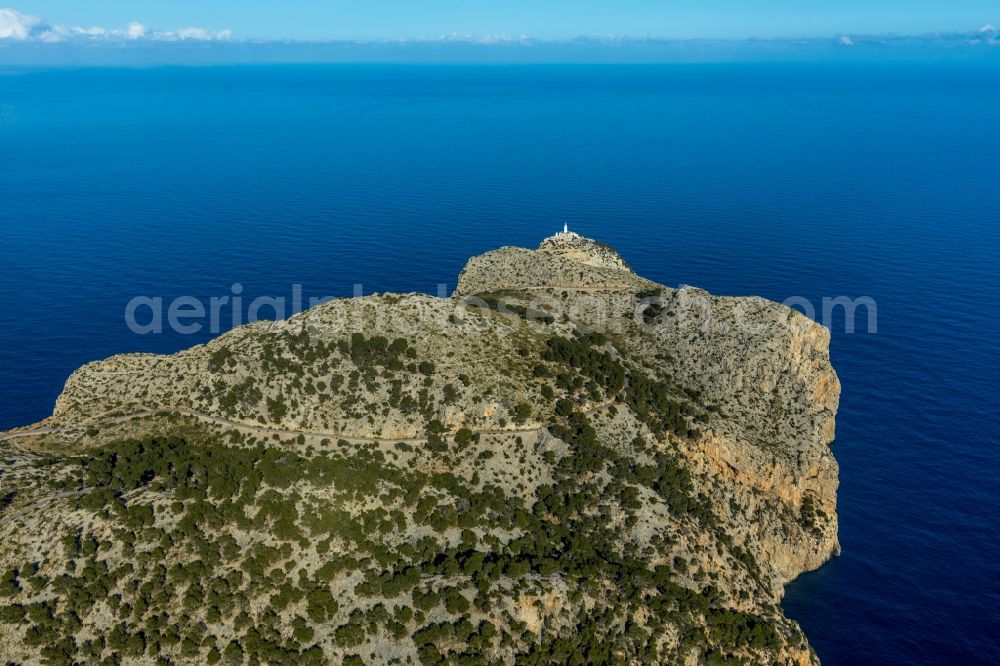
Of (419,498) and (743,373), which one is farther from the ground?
(743,373)

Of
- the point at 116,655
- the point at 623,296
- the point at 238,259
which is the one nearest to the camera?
the point at 116,655

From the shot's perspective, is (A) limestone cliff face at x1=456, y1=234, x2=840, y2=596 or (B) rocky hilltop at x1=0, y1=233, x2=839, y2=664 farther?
(A) limestone cliff face at x1=456, y1=234, x2=840, y2=596

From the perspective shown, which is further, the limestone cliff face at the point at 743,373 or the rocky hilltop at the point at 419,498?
the limestone cliff face at the point at 743,373

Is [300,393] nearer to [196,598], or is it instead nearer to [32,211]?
[196,598]

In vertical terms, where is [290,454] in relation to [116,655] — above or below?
above

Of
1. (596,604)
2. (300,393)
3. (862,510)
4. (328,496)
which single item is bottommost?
(862,510)

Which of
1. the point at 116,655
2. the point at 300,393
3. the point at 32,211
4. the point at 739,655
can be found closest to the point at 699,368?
the point at 739,655

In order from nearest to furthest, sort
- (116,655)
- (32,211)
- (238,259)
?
→ (116,655) → (238,259) → (32,211)

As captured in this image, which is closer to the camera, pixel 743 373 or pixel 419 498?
pixel 419 498
